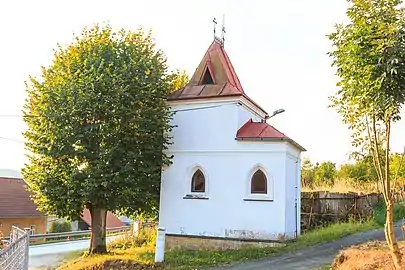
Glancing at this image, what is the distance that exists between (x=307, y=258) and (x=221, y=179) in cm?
520

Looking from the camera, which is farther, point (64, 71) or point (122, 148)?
point (64, 71)

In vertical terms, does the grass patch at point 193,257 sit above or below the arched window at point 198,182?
below

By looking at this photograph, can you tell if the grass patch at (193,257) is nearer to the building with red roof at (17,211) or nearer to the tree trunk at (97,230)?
the tree trunk at (97,230)

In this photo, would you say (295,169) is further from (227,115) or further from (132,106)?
(132,106)

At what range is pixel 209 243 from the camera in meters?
18.5

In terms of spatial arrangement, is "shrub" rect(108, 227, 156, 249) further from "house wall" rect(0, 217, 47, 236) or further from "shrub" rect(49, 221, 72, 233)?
"shrub" rect(49, 221, 72, 233)

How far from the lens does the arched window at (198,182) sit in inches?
757

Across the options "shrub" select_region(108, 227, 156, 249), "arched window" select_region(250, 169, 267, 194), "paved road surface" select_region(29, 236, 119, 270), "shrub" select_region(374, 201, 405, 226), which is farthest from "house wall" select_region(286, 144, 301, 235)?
"paved road surface" select_region(29, 236, 119, 270)

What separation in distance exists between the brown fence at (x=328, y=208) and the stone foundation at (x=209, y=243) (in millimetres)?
5354

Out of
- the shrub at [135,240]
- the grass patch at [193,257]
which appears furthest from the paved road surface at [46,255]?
the grass patch at [193,257]

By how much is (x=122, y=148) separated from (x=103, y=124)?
1227 mm

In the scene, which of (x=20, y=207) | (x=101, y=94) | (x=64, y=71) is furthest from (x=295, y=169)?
(x=20, y=207)

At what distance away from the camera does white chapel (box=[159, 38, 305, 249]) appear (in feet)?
58.6

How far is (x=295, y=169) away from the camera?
66.4ft
